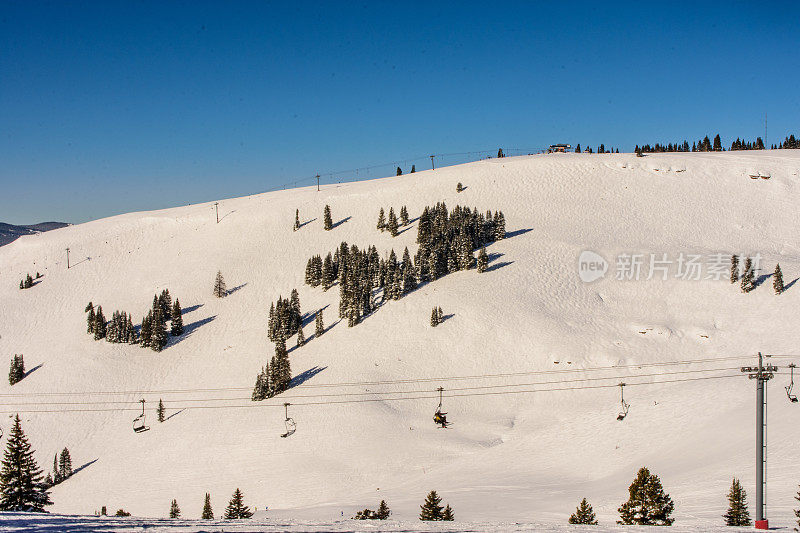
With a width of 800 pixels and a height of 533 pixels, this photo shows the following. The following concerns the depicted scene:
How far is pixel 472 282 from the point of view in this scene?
234 feet

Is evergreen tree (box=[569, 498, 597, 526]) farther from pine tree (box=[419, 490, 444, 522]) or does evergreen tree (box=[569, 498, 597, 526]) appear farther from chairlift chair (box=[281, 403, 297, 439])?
chairlift chair (box=[281, 403, 297, 439])

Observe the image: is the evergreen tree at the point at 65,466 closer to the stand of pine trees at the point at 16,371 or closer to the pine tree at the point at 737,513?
the stand of pine trees at the point at 16,371

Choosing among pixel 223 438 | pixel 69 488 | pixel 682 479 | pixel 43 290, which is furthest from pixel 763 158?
pixel 43 290

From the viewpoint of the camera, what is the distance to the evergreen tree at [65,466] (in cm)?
5034

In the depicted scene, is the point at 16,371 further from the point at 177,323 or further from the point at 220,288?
the point at 220,288

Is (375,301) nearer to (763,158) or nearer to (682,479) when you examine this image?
(682,479)

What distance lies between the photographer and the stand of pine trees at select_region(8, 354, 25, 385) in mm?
69500

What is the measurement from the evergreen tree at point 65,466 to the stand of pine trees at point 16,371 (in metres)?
25.8

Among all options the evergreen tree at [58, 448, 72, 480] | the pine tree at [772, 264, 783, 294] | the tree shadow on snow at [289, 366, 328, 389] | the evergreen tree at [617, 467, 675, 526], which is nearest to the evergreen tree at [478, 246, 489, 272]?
the tree shadow on snow at [289, 366, 328, 389]

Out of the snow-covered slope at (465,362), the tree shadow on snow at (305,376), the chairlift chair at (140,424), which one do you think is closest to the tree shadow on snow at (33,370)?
the snow-covered slope at (465,362)

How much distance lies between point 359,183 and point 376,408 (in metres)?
89.3

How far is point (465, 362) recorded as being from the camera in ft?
190

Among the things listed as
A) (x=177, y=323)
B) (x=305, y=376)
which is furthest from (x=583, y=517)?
(x=177, y=323)

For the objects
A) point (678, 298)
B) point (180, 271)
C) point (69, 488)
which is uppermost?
point (180, 271)
